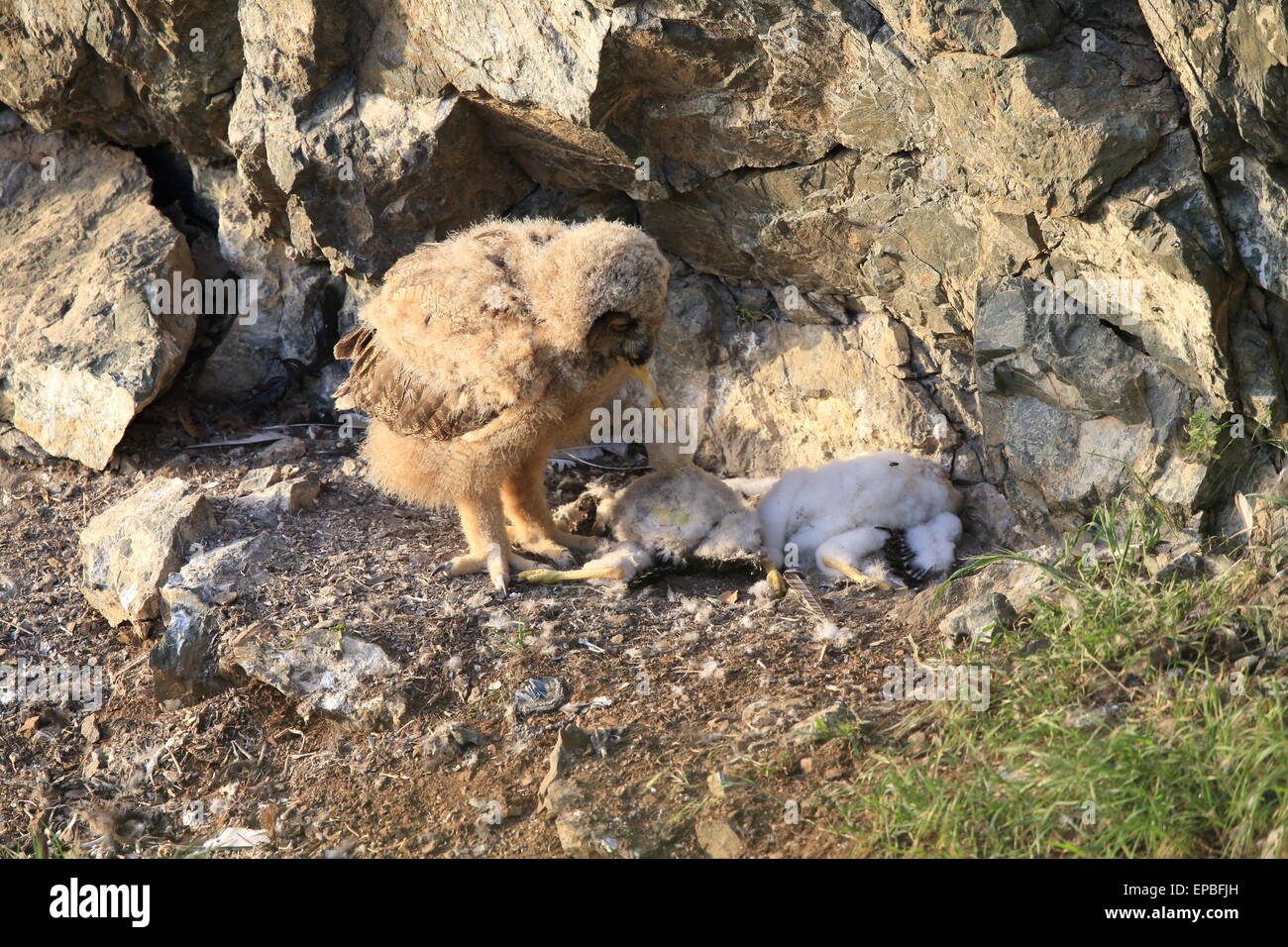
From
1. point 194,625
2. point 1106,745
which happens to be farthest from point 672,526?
point 1106,745

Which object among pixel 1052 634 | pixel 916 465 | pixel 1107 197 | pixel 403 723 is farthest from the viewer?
pixel 916 465

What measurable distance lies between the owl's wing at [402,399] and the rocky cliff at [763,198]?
102cm

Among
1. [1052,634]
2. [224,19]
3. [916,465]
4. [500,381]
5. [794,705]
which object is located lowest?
[794,705]

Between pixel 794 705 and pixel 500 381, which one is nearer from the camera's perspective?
pixel 794 705

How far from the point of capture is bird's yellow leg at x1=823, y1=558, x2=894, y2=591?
5100 mm

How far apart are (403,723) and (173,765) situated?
A: 984mm

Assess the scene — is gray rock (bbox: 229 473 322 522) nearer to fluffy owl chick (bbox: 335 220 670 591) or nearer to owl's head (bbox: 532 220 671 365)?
fluffy owl chick (bbox: 335 220 670 591)

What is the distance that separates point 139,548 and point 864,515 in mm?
3434

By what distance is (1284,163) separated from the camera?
3852mm

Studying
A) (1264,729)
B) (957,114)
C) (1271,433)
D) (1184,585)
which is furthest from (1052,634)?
(957,114)

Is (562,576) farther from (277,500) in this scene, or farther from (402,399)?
(277,500)

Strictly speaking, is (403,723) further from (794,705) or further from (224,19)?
(224,19)

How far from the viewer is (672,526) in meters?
5.30

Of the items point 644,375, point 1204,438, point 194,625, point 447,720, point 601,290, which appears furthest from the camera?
point 644,375
